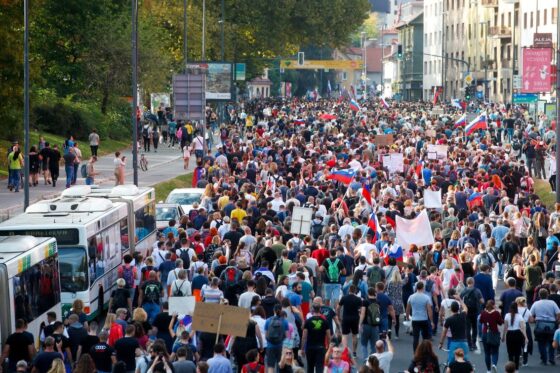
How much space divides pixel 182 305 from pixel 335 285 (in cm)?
496

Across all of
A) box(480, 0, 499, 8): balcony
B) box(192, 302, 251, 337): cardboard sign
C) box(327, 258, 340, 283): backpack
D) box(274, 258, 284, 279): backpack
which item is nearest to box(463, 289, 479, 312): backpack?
box(327, 258, 340, 283): backpack

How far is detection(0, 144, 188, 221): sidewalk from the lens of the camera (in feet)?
133

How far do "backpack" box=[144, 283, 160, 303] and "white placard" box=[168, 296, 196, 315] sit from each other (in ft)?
6.01

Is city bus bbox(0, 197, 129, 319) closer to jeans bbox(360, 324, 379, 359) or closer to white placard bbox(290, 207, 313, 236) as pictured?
white placard bbox(290, 207, 313, 236)

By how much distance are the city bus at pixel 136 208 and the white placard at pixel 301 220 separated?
116 inches

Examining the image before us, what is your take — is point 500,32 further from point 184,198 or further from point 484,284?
point 484,284

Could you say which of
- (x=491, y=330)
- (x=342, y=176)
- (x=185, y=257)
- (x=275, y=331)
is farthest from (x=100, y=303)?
(x=342, y=176)

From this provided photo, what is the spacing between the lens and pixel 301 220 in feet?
91.9

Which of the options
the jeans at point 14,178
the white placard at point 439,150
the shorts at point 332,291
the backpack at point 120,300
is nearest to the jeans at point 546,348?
the shorts at point 332,291

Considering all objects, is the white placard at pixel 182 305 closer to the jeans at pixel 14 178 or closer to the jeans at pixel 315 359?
the jeans at pixel 315 359

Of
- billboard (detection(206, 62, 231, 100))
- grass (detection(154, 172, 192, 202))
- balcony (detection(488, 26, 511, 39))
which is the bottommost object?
grass (detection(154, 172, 192, 202))

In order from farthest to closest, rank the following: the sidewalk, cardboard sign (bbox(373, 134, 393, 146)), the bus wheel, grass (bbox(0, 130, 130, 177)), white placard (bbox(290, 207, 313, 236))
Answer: cardboard sign (bbox(373, 134, 393, 146)) → grass (bbox(0, 130, 130, 177)) → the sidewalk → white placard (bbox(290, 207, 313, 236)) → the bus wheel

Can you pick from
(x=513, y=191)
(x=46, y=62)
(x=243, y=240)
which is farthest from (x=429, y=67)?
(x=243, y=240)

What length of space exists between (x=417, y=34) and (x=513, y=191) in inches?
4796
